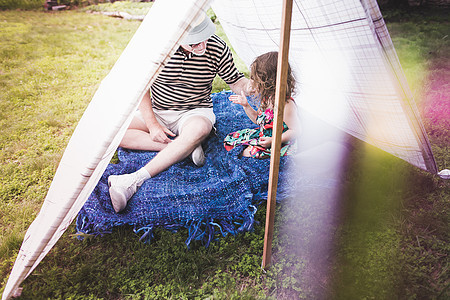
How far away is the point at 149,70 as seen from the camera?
3.78 feet

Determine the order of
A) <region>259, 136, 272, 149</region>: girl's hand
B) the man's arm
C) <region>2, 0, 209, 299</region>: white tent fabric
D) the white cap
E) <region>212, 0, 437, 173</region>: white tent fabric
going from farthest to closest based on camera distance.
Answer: the man's arm → <region>259, 136, 272, 149</region>: girl's hand → the white cap → <region>212, 0, 437, 173</region>: white tent fabric → <region>2, 0, 209, 299</region>: white tent fabric

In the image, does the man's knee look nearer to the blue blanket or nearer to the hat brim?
the blue blanket

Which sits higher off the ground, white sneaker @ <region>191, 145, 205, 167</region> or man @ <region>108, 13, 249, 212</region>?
man @ <region>108, 13, 249, 212</region>

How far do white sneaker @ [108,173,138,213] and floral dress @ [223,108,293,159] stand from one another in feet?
2.66

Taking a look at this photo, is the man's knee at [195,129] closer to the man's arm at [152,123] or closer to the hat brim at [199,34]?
the man's arm at [152,123]

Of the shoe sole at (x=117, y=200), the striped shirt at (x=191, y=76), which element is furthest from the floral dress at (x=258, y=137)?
the shoe sole at (x=117, y=200)

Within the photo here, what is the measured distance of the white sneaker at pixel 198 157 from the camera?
2.28 metres

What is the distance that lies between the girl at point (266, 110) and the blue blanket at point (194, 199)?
3.6 inches

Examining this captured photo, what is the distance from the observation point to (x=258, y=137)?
236 centimetres

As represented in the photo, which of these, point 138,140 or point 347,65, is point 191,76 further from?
point 347,65

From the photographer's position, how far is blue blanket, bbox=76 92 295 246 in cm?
A: 184

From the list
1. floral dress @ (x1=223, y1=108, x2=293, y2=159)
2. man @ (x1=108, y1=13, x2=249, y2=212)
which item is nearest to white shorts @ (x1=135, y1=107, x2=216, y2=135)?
man @ (x1=108, y1=13, x2=249, y2=212)

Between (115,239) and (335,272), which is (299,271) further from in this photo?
(115,239)

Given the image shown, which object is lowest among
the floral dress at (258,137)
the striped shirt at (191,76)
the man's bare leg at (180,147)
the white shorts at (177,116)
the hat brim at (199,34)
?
the floral dress at (258,137)
